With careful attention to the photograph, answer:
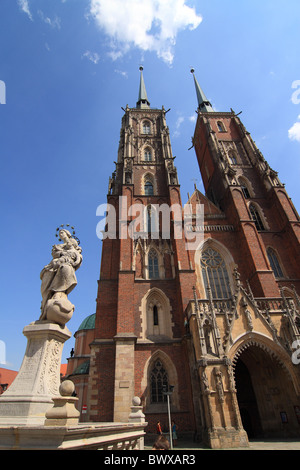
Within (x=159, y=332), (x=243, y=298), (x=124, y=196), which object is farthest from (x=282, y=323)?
(x=124, y=196)

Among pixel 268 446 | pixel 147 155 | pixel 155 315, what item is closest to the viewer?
pixel 268 446

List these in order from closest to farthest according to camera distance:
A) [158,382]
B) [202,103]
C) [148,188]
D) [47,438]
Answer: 1. [47,438]
2. [158,382]
3. [148,188]
4. [202,103]

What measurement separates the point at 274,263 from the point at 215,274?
15.6 feet

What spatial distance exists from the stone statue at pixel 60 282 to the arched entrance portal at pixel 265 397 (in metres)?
10.0

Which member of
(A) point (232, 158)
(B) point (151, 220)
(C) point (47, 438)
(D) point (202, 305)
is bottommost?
(C) point (47, 438)

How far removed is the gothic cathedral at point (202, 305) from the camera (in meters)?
11.9

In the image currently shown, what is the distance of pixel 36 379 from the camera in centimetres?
426

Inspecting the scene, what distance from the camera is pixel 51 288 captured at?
537 centimetres

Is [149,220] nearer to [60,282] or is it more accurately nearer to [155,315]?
[155,315]

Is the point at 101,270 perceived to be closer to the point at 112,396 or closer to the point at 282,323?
the point at 112,396

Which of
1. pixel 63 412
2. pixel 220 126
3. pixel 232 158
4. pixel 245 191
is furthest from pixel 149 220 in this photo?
pixel 220 126

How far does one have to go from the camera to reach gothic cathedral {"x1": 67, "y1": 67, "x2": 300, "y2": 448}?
11852 mm

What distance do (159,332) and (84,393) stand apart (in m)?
13.8
